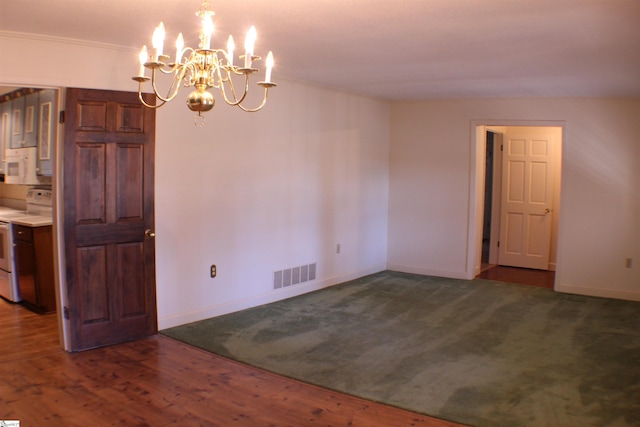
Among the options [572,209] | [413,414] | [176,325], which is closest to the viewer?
[413,414]

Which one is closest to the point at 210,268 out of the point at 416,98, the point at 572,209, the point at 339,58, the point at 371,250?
the point at 339,58

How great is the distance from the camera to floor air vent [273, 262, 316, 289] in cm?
571

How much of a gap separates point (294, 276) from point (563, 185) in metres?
3.43

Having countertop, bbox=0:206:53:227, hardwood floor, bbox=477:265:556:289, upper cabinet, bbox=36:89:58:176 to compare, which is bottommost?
hardwood floor, bbox=477:265:556:289

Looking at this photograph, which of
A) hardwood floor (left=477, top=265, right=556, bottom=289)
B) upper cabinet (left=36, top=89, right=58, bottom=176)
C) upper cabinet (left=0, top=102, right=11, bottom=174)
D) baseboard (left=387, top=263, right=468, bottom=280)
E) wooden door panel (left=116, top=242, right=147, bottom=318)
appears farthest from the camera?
baseboard (left=387, top=263, right=468, bottom=280)

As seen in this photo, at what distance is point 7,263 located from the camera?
544 cm

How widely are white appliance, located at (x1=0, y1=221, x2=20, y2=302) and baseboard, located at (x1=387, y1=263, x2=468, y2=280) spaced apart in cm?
467

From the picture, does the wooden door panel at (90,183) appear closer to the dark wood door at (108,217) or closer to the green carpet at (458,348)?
the dark wood door at (108,217)

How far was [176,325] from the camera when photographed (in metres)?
4.70

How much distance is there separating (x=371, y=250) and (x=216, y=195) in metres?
2.85

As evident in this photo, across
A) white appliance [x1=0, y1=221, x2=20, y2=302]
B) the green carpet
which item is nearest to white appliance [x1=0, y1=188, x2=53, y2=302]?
white appliance [x1=0, y1=221, x2=20, y2=302]

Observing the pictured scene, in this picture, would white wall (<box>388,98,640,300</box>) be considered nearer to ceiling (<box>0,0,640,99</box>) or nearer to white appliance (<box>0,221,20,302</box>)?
ceiling (<box>0,0,640,99</box>)

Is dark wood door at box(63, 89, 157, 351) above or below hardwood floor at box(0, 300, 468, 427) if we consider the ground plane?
above

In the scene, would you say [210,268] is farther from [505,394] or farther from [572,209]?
[572,209]
